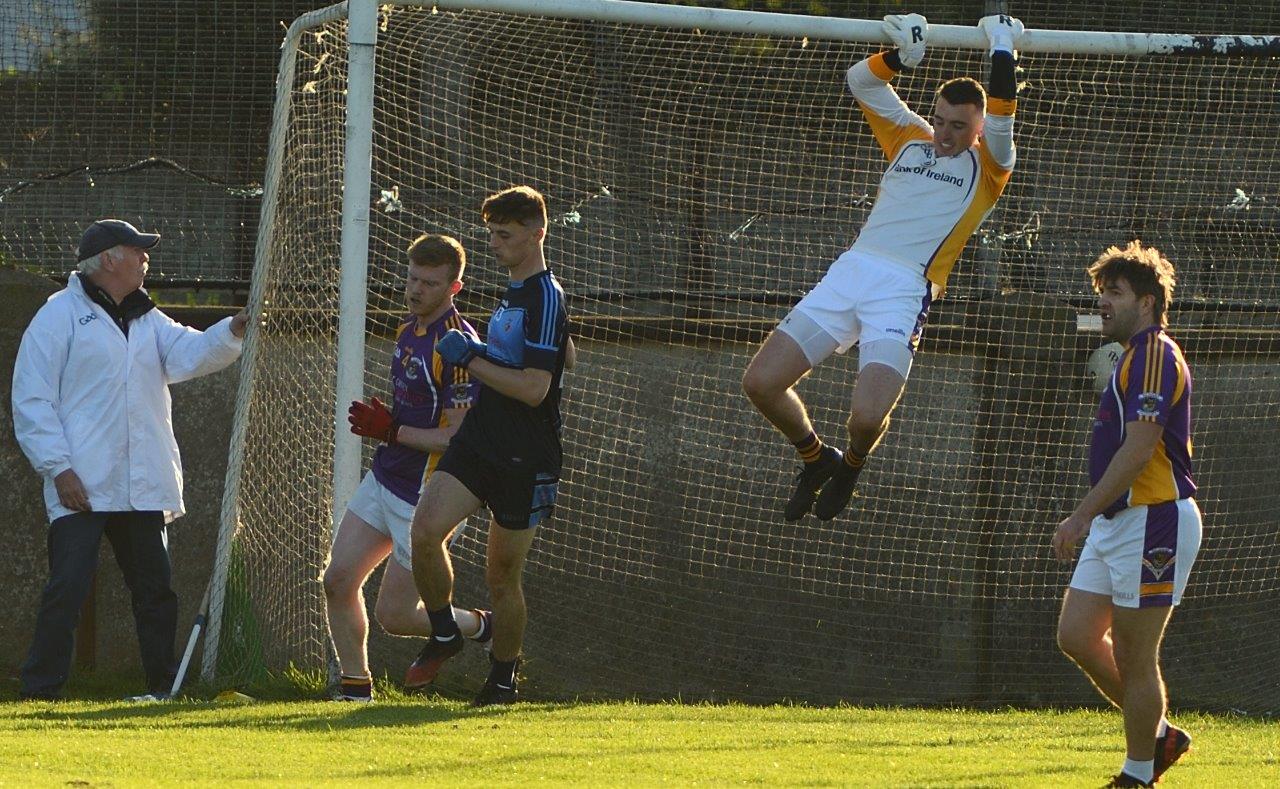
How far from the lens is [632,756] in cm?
566

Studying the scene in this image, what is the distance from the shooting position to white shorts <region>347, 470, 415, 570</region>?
22.4 ft

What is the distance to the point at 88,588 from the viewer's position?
7637mm

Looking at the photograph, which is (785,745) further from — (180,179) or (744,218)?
(180,179)

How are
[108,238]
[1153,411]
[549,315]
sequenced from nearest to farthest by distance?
[1153,411]
[549,315]
[108,238]

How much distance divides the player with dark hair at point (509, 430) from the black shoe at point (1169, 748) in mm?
2504

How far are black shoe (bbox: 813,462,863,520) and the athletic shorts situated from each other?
68.6 inches

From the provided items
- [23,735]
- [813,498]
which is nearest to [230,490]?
[23,735]

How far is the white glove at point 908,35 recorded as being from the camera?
6.89 m

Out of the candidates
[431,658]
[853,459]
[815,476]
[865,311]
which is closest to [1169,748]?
[853,459]

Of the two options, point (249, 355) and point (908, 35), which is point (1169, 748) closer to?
point (908, 35)

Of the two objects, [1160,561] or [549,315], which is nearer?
[1160,561]

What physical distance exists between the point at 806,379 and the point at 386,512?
3.64 m

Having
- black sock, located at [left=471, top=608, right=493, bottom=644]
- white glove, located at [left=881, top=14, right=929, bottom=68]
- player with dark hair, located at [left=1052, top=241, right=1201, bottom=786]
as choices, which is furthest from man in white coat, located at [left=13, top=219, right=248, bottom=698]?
player with dark hair, located at [left=1052, top=241, right=1201, bottom=786]

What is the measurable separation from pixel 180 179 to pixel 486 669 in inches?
131
